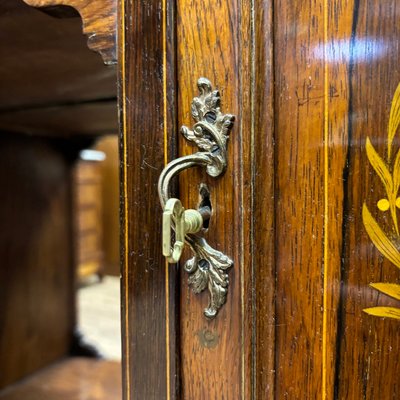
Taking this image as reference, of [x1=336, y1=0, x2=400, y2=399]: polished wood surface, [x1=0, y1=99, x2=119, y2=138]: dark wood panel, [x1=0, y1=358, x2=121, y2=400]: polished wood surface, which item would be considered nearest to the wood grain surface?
[x1=336, y1=0, x2=400, y2=399]: polished wood surface

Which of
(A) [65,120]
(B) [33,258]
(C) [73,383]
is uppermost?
(A) [65,120]

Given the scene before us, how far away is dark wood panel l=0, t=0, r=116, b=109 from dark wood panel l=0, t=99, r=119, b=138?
5 centimetres

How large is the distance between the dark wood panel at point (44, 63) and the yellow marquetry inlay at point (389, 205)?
1.24ft

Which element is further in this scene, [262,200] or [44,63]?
[44,63]

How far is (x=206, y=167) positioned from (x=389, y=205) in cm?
16

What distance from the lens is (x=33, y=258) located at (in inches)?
51.8

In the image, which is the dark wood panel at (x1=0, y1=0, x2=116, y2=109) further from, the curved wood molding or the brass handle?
the brass handle

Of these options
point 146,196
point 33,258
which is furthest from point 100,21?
point 33,258

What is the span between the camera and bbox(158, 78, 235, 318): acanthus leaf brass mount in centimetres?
37

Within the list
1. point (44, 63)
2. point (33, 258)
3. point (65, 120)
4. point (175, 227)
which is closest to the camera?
point (175, 227)

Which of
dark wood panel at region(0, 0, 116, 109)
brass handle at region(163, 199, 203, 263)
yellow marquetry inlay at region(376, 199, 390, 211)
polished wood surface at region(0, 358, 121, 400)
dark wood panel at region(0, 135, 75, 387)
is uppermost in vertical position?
dark wood panel at region(0, 0, 116, 109)

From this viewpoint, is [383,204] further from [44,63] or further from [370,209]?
[44,63]

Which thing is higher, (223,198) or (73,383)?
(223,198)

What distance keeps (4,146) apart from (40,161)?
6.3 inches
